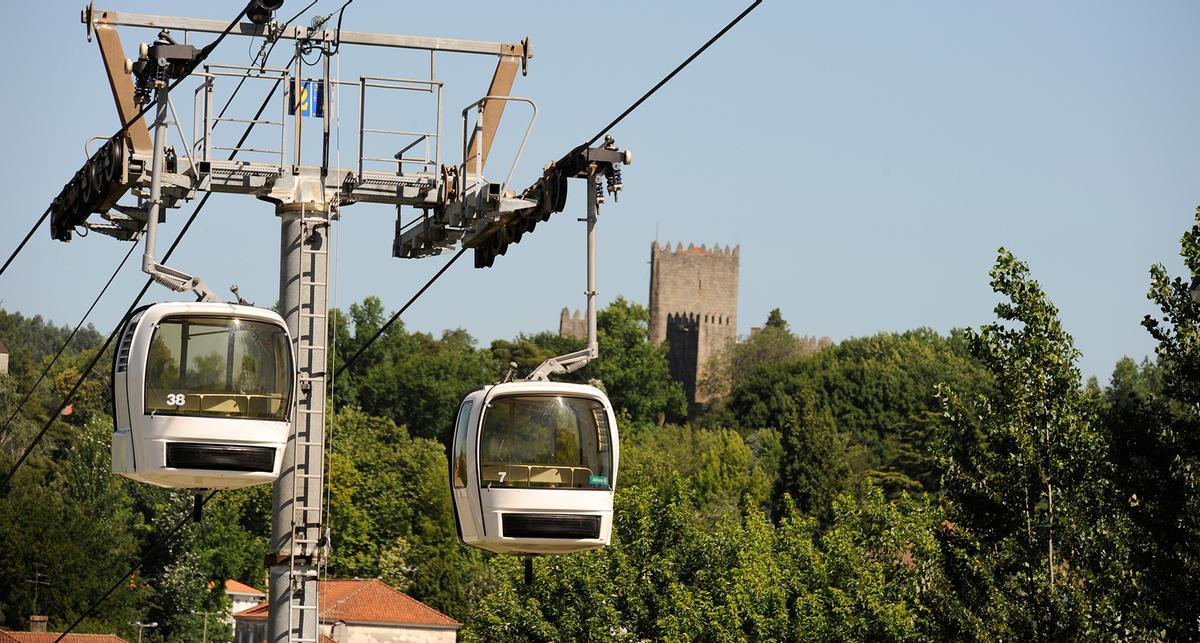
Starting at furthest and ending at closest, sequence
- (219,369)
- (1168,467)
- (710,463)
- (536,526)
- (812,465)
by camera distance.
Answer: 1. (710,463)
2. (812,465)
3. (1168,467)
4. (536,526)
5. (219,369)

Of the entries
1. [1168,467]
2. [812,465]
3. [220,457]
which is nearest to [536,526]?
[220,457]

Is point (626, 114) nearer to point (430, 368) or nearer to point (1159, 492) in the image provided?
point (1159, 492)

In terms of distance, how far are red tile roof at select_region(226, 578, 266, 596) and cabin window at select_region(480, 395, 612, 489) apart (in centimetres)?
8214

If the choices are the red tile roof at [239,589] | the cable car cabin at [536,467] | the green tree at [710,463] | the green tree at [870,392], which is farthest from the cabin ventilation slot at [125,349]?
the green tree at [870,392]

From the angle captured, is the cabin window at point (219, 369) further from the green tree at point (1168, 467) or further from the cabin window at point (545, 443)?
the green tree at point (1168, 467)

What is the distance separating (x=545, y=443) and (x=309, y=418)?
235 centimetres

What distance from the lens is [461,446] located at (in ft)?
70.2

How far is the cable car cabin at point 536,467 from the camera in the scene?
20.8 metres

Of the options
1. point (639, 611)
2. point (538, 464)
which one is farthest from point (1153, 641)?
point (639, 611)

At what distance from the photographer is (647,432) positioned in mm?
147125

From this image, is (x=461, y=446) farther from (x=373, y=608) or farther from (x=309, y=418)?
(x=373, y=608)

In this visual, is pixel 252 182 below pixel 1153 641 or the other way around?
the other way around

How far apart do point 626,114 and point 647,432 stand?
12832 cm

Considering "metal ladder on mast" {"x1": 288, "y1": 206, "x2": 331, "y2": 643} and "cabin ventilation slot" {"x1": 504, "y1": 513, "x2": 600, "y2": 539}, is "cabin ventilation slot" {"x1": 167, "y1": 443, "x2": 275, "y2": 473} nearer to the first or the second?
"metal ladder on mast" {"x1": 288, "y1": 206, "x2": 331, "y2": 643}
